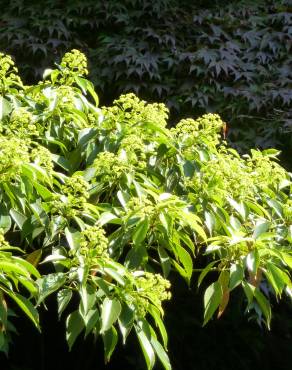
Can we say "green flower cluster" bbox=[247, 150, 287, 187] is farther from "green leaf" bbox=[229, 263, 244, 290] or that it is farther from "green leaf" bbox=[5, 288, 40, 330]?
"green leaf" bbox=[5, 288, 40, 330]

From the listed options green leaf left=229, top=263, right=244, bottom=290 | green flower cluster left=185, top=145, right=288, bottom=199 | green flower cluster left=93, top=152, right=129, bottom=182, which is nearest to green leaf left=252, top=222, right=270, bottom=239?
green leaf left=229, top=263, right=244, bottom=290

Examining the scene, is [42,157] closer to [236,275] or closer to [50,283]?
[50,283]

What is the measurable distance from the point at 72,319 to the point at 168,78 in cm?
293

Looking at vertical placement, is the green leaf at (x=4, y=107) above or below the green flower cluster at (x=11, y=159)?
below

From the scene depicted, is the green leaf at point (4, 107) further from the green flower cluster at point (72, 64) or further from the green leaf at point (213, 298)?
the green leaf at point (213, 298)

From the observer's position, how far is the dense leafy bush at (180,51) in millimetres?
4461

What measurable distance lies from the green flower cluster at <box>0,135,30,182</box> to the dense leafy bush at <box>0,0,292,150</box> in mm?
2502

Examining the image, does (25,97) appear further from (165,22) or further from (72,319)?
(165,22)

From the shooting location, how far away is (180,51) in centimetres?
470

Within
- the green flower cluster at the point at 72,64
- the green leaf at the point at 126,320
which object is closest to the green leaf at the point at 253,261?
the green leaf at the point at 126,320

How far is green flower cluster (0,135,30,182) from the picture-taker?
6.41ft

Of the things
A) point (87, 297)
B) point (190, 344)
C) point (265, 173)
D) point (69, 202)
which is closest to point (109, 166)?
point (69, 202)

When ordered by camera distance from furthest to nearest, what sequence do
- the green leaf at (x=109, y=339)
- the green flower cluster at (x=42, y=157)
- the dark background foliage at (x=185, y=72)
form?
the dark background foliage at (x=185, y=72)
the green flower cluster at (x=42, y=157)
the green leaf at (x=109, y=339)

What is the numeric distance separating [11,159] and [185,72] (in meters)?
2.83
